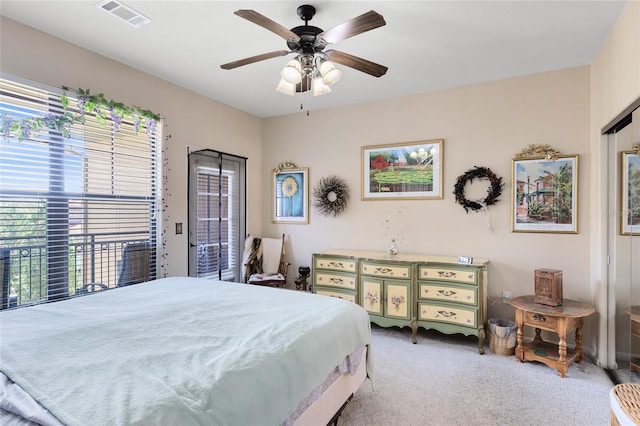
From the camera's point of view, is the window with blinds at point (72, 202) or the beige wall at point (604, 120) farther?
the window with blinds at point (72, 202)

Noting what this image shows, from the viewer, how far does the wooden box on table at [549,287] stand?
9.44ft

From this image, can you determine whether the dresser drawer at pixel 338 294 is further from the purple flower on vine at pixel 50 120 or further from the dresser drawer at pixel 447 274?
the purple flower on vine at pixel 50 120

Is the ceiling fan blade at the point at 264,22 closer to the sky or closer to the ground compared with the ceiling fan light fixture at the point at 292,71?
closer to the sky

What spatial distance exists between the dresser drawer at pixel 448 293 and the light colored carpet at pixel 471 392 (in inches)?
19.2

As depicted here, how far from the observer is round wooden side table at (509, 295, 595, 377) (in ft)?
8.84

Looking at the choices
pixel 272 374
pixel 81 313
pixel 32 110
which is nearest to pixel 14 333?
pixel 81 313

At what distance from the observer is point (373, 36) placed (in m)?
2.61

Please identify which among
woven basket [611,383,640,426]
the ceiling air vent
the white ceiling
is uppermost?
the white ceiling

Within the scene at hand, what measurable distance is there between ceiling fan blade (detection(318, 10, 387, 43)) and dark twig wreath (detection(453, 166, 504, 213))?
2.25 meters

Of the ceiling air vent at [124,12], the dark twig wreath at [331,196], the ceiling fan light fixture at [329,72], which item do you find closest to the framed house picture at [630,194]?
the ceiling fan light fixture at [329,72]

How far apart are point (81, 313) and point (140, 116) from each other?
2085mm

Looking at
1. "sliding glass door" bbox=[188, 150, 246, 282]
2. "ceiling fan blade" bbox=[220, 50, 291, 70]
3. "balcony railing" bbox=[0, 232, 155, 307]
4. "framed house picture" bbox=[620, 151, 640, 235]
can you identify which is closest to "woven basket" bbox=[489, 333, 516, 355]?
"framed house picture" bbox=[620, 151, 640, 235]

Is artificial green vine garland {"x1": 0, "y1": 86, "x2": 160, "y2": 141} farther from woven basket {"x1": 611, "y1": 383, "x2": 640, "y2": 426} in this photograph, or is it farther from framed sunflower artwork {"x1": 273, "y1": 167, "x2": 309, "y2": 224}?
woven basket {"x1": 611, "y1": 383, "x2": 640, "y2": 426}

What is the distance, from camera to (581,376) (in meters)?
2.69
